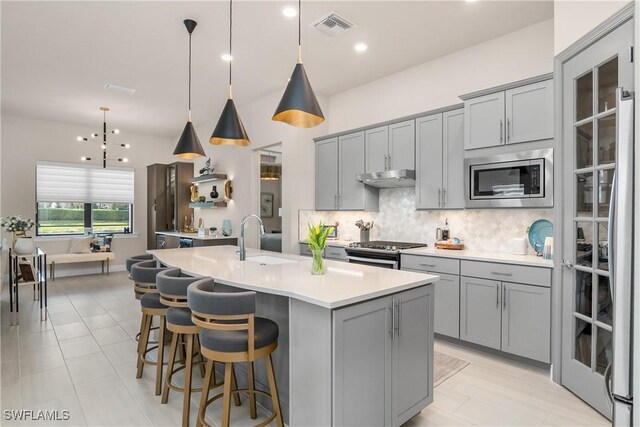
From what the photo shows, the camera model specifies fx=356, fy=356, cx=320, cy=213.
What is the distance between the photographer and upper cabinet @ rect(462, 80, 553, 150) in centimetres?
307

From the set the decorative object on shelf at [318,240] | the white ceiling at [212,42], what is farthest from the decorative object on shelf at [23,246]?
the decorative object on shelf at [318,240]

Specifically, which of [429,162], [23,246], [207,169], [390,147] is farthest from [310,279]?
[207,169]

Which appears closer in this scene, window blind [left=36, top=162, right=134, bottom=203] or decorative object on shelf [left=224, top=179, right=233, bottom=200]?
decorative object on shelf [left=224, top=179, right=233, bottom=200]

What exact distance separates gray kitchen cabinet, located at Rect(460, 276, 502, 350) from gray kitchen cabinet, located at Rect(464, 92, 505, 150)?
1.32 m

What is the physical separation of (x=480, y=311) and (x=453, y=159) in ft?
5.12

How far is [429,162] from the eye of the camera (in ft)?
13.1

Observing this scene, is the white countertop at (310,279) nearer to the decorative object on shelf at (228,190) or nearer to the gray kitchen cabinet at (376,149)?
the gray kitchen cabinet at (376,149)

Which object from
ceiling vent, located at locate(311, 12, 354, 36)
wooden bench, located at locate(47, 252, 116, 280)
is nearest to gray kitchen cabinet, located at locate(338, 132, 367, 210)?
ceiling vent, located at locate(311, 12, 354, 36)

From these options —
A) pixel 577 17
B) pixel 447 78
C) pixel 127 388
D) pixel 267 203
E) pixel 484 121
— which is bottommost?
pixel 127 388

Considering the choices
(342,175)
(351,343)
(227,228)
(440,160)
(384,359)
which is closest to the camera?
(351,343)

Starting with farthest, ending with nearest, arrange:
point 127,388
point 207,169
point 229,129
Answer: point 207,169 < point 229,129 < point 127,388

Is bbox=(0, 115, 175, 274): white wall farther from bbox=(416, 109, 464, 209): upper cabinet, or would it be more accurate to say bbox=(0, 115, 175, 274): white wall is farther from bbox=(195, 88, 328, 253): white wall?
bbox=(416, 109, 464, 209): upper cabinet

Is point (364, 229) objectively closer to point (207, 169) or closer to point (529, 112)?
point (529, 112)

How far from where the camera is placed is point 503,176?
11.1 ft
